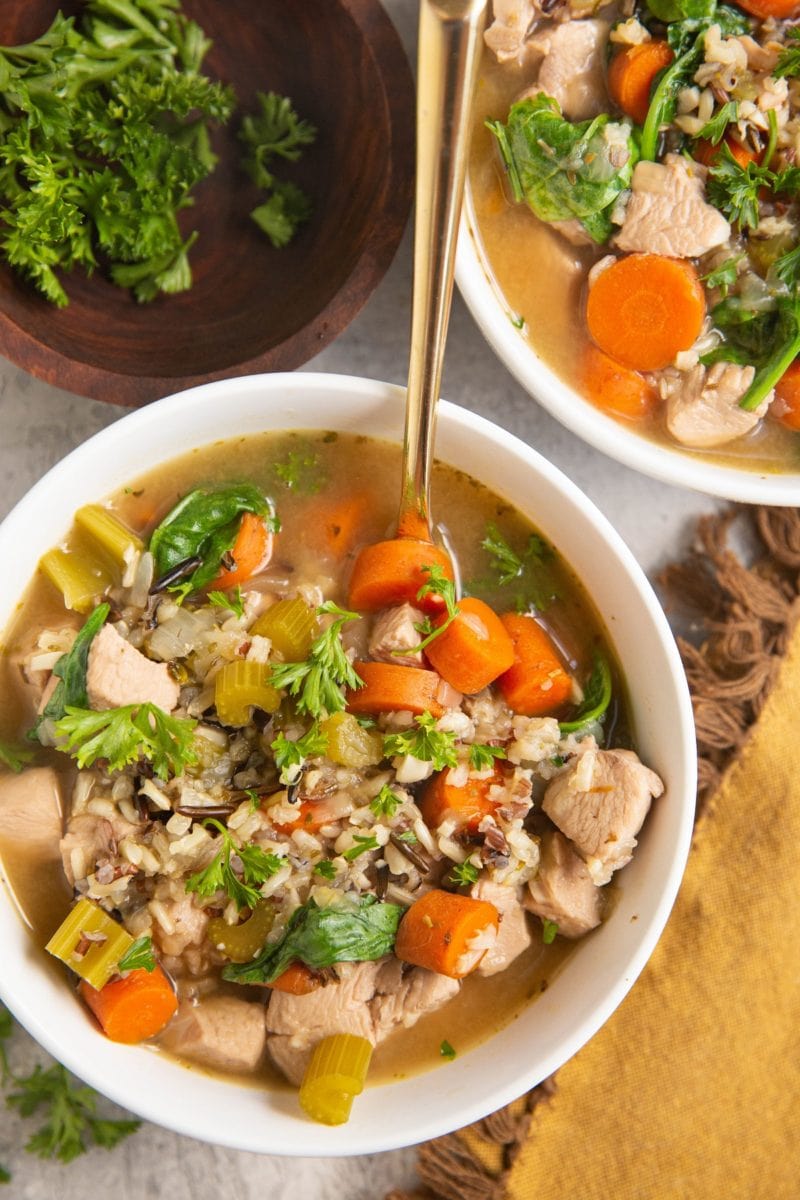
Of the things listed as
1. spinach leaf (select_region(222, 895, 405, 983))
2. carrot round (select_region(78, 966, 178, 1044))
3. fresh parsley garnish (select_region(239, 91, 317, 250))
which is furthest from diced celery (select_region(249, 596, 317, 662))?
fresh parsley garnish (select_region(239, 91, 317, 250))

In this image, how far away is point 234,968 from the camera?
2.68 m

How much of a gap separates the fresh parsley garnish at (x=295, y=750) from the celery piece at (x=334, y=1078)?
0.63 meters

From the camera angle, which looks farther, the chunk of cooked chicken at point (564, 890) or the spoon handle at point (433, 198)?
the chunk of cooked chicken at point (564, 890)

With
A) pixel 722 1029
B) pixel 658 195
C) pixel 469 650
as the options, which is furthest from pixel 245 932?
pixel 658 195

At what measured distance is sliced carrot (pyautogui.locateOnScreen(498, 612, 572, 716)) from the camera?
2760 millimetres

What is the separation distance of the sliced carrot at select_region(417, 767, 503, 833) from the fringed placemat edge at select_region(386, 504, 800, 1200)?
849 mm

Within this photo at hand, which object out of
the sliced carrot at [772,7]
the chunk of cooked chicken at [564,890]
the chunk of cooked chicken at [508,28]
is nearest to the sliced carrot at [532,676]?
the chunk of cooked chicken at [564,890]

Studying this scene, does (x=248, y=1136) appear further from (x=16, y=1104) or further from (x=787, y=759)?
(x=787, y=759)

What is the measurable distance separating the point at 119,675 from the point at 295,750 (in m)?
0.42

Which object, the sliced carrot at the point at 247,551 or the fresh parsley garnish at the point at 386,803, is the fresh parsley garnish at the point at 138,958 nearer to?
the fresh parsley garnish at the point at 386,803

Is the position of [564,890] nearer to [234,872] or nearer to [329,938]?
[329,938]

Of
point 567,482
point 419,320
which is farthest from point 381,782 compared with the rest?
point 419,320

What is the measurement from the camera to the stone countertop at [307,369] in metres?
3.19

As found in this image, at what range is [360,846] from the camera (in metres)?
2.56
